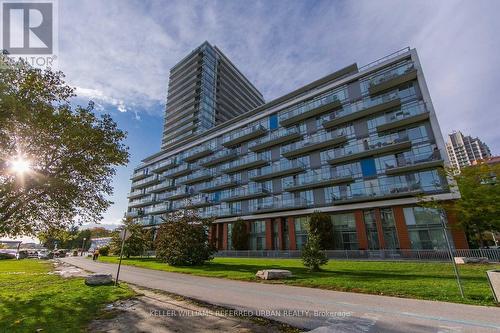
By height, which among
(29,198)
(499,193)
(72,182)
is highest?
(72,182)

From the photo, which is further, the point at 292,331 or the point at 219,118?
the point at 219,118

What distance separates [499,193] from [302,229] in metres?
27.7

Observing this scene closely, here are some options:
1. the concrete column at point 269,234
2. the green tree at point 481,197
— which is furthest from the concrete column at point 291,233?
the green tree at point 481,197

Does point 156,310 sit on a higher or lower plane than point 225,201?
lower

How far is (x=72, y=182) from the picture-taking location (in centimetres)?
1445

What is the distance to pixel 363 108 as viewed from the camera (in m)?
34.0

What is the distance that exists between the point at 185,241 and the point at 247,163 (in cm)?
2331

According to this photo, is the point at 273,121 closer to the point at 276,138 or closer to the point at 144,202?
the point at 276,138

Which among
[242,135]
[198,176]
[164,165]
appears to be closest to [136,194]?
[164,165]

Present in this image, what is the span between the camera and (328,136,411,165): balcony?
30484mm

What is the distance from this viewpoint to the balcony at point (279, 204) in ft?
121

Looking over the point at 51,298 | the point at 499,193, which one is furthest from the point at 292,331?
the point at 499,193

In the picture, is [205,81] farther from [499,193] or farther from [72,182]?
[499,193]

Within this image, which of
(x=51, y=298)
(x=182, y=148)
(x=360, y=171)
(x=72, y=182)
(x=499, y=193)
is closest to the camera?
(x=51, y=298)
